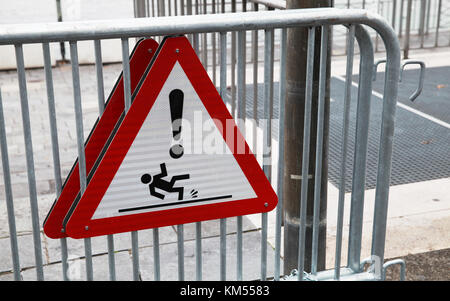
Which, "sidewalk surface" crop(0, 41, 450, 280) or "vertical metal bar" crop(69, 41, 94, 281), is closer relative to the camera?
"vertical metal bar" crop(69, 41, 94, 281)

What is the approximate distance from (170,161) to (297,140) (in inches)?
37.1

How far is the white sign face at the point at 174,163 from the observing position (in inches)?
100.0

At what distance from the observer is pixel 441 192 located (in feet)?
16.8

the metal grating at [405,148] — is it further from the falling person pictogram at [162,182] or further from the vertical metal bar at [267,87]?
the falling person pictogram at [162,182]

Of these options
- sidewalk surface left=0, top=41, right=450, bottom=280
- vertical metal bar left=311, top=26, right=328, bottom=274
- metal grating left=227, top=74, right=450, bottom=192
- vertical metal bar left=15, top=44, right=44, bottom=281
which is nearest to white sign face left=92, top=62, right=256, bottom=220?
vertical metal bar left=15, top=44, right=44, bottom=281

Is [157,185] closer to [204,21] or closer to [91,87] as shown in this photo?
[204,21]

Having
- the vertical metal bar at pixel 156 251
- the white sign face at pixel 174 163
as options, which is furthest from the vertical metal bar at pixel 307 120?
the vertical metal bar at pixel 156 251

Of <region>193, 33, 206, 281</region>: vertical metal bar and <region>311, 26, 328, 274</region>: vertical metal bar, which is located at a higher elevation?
<region>311, 26, 328, 274</region>: vertical metal bar

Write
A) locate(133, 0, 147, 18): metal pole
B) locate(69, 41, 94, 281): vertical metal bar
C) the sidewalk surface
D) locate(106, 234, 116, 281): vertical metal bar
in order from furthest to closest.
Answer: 1. locate(133, 0, 147, 18): metal pole
2. the sidewalk surface
3. locate(106, 234, 116, 281): vertical metal bar
4. locate(69, 41, 94, 281): vertical metal bar

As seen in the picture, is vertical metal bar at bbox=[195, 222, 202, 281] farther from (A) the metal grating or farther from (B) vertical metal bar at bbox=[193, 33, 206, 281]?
(A) the metal grating

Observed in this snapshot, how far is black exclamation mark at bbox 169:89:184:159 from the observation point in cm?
253

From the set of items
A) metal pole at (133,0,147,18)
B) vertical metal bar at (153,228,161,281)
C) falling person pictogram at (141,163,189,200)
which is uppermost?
falling person pictogram at (141,163,189,200)

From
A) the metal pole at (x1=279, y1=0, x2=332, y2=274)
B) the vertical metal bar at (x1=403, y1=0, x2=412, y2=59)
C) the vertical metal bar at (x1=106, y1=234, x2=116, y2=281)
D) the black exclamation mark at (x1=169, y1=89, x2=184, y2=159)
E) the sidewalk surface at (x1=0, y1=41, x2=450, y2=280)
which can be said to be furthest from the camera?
the vertical metal bar at (x1=403, y1=0, x2=412, y2=59)

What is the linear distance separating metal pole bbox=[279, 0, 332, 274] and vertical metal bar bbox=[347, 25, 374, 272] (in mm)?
246
